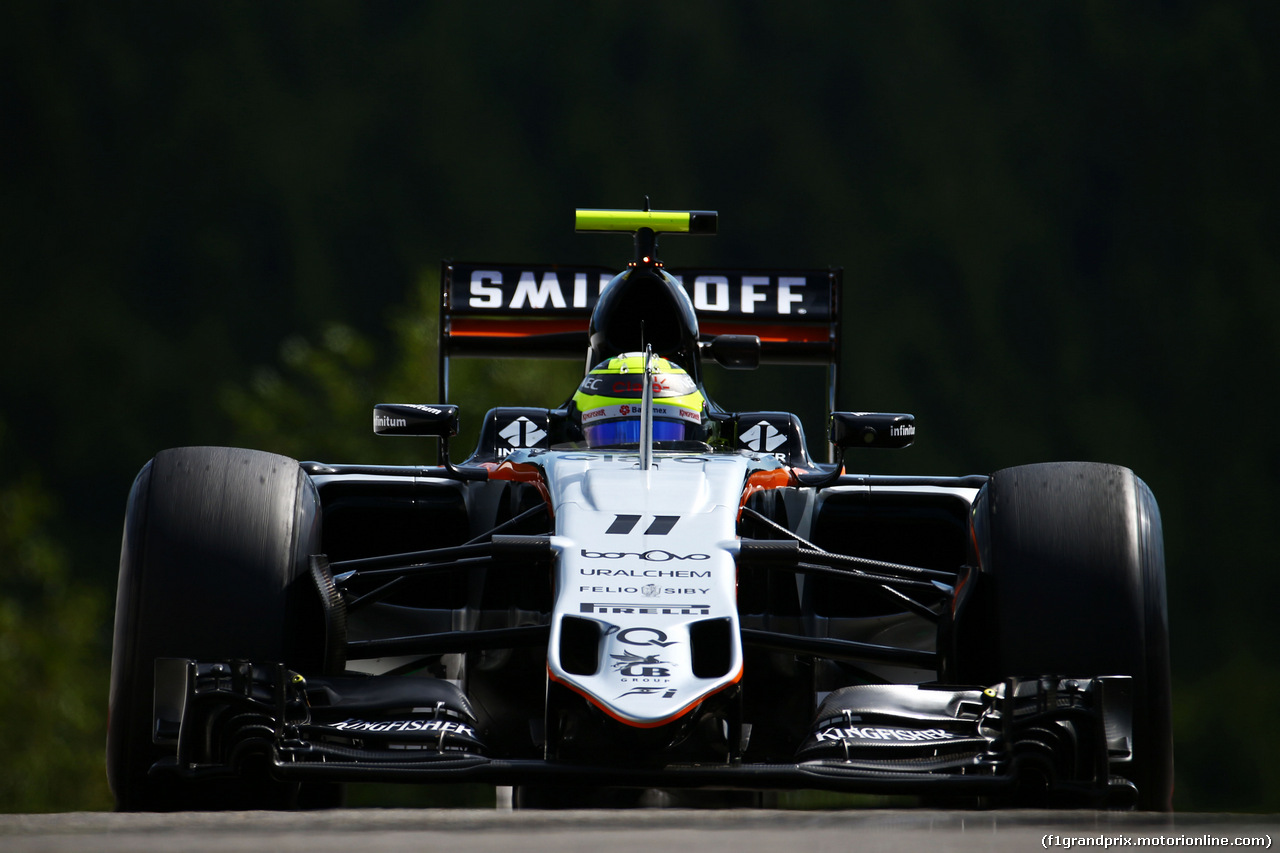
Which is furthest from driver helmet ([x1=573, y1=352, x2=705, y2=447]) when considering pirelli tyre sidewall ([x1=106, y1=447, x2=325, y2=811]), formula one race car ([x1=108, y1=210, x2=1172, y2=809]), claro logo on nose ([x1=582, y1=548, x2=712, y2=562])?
pirelli tyre sidewall ([x1=106, y1=447, x2=325, y2=811])

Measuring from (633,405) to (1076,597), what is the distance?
6.58ft

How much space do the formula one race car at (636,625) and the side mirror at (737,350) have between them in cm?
57

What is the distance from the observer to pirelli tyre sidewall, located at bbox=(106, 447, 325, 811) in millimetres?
4156

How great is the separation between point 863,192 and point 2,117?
3466 centimetres

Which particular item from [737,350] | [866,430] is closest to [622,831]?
[866,430]

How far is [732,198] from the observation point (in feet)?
204

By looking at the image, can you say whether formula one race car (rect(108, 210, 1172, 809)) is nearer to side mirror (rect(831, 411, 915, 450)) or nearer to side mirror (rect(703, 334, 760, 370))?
side mirror (rect(831, 411, 915, 450))

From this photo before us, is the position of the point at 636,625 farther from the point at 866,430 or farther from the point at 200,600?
the point at 866,430

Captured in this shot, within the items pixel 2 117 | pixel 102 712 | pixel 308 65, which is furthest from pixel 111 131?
pixel 102 712

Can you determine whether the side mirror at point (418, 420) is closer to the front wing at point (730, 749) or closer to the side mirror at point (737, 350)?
the front wing at point (730, 749)

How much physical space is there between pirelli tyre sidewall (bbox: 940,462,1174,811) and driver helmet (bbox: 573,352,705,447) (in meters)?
1.47

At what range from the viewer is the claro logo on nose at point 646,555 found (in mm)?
4223

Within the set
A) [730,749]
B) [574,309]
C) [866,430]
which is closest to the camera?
[730,749]

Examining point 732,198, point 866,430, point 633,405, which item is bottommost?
point 866,430
